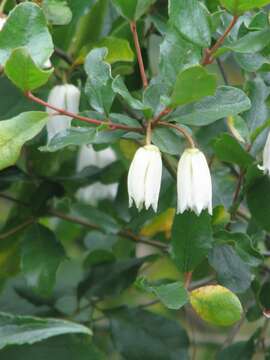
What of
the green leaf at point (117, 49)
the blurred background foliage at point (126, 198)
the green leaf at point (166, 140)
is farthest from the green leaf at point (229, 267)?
the green leaf at point (117, 49)

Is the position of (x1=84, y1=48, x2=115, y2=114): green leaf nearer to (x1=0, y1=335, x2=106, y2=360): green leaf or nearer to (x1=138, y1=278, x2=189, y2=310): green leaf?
(x1=138, y1=278, x2=189, y2=310): green leaf

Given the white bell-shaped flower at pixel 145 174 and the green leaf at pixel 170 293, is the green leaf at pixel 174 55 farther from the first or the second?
the green leaf at pixel 170 293

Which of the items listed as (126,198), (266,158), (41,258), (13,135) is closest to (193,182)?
(266,158)

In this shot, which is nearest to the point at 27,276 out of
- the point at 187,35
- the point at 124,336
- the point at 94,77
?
the point at 124,336

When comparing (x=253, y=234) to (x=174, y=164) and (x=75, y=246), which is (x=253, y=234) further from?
(x=75, y=246)

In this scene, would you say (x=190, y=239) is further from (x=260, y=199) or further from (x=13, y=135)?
(x=13, y=135)
